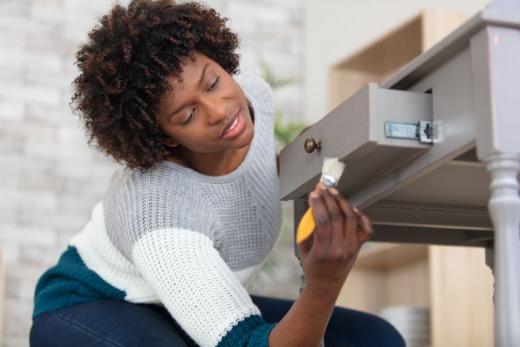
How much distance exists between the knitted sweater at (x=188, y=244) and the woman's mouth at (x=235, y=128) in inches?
4.9

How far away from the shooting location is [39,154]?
3389 millimetres

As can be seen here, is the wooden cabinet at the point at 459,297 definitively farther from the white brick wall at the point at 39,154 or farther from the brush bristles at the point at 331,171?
the brush bristles at the point at 331,171

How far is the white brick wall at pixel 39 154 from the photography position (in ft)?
10.7

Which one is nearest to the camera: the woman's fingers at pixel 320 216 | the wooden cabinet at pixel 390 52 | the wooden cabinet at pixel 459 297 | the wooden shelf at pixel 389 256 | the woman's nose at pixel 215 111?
the woman's fingers at pixel 320 216

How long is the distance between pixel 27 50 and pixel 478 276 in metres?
1.83

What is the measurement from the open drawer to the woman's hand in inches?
3.6

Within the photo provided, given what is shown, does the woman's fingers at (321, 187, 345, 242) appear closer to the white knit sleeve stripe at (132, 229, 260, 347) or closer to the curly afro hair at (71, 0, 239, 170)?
the white knit sleeve stripe at (132, 229, 260, 347)

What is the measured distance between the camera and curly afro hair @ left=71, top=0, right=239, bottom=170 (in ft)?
4.76

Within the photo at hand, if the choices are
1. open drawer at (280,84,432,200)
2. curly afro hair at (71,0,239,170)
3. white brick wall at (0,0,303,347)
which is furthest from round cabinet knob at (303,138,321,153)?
white brick wall at (0,0,303,347)

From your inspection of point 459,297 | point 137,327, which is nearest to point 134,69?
point 137,327

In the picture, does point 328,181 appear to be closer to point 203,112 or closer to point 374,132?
point 374,132

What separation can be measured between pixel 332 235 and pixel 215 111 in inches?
15.1

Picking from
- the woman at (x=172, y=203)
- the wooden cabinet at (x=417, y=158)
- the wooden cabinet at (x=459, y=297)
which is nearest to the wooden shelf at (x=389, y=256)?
the wooden cabinet at (x=459, y=297)

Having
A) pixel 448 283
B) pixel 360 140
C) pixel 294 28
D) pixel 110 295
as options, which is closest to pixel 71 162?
pixel 294 28
